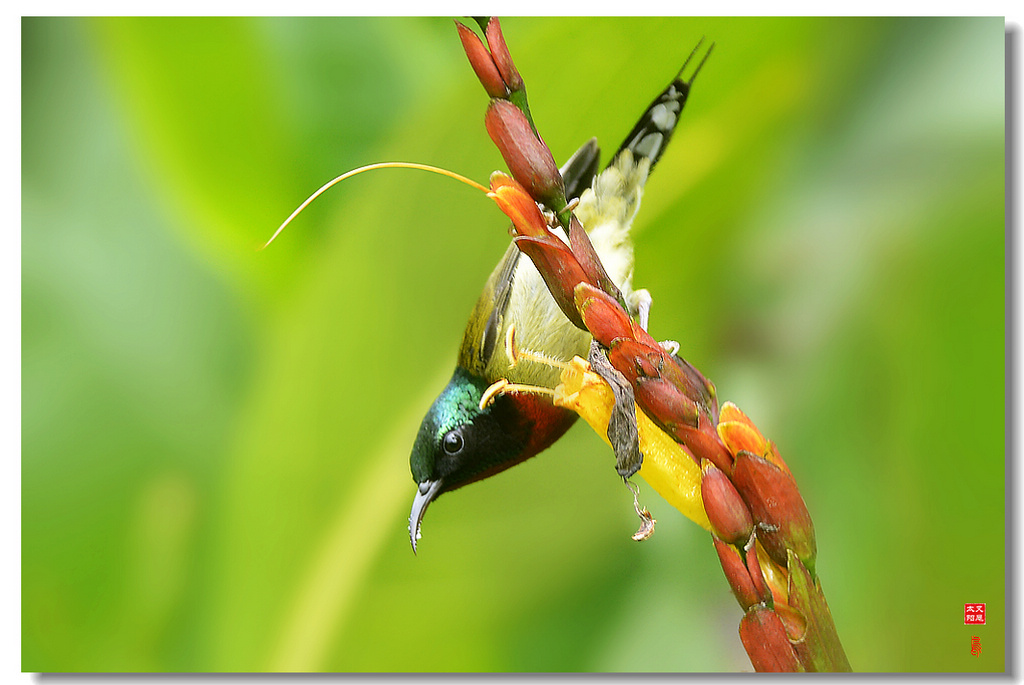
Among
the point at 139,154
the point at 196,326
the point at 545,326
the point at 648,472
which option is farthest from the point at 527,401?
the point at 139,154

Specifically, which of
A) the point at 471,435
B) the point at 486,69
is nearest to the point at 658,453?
the point at 486,69

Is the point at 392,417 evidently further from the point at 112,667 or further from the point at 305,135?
the point at 112,667

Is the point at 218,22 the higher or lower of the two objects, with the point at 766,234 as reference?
higher

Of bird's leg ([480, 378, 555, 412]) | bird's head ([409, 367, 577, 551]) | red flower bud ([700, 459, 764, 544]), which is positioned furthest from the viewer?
bird's head ([409, 367, 577, 551])

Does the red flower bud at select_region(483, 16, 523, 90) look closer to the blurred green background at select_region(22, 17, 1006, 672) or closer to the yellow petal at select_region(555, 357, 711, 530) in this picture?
the yellow petal at select_region(555, 357, 711, 530)

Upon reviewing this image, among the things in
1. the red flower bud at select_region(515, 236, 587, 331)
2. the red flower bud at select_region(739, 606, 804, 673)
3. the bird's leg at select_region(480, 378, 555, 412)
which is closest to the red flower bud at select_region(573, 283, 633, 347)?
the red flower bud at select_region(515, 236, 587, 331)

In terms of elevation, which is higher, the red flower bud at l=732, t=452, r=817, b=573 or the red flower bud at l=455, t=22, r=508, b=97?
the red flower bud at l=455, t=22, r=508, b=97

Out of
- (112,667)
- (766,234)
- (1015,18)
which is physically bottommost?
(112,667)

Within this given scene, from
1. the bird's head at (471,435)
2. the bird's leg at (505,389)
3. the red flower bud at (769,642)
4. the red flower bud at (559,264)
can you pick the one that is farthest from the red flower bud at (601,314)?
the bird's head at (471,435)
